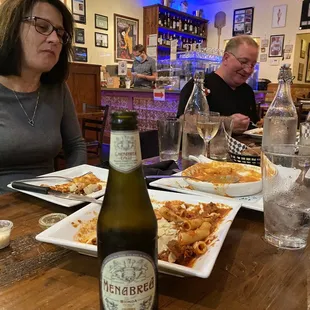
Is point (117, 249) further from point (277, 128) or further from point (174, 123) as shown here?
point (277, 128)

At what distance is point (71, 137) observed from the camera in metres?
1.63

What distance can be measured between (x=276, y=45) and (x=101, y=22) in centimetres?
375

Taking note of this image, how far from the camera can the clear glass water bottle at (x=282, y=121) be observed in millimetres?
1361

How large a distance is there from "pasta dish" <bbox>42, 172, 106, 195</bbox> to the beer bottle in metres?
0.48

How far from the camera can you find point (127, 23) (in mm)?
6512

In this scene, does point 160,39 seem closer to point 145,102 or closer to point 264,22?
point 264,22

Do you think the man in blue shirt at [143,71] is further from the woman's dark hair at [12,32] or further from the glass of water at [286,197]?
the glass of water at [286,197]

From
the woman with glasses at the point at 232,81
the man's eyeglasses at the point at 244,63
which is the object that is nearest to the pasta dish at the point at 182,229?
the woman with glasses at the point at 232,81

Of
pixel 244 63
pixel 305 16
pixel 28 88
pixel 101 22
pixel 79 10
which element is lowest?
pixel 28 88

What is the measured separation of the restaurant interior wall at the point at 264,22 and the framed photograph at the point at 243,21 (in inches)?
3.3

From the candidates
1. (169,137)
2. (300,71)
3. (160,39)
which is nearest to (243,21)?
(300,71)

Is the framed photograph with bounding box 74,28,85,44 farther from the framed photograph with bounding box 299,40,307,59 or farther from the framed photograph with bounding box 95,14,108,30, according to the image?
the framed photograph with bounding box 299,40,307,59

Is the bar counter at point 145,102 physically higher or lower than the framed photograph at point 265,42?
lower

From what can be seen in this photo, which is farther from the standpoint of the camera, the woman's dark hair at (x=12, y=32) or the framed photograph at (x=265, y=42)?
the framed photograph at (x=265, y=42)
